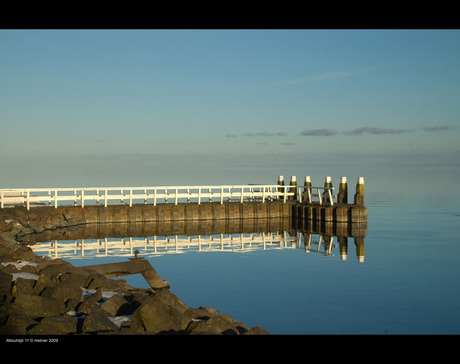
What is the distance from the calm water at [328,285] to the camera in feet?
41.0

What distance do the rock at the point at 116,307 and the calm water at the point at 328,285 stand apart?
3.42 meters

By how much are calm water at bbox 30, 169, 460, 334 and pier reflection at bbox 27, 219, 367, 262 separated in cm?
33

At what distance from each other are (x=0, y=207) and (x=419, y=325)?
83.6ft

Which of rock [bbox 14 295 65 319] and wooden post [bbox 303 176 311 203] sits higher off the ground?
wooden post [bbox 303 176 311 203]

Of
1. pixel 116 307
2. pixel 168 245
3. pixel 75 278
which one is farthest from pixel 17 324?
pixel 168 245

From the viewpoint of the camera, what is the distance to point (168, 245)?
2562cm

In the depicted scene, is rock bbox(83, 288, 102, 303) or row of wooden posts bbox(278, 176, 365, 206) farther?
row of wooden posts bbox(278, 176, 365, 206)

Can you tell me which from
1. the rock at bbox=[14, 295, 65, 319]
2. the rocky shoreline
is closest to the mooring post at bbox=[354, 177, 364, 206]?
the rocky shoreline

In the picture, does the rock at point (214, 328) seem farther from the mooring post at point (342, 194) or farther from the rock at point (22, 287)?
the mooring post at point (342, 194)

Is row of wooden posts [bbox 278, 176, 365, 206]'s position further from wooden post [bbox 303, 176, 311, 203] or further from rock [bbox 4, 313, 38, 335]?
rock [bbox 4, 313, 38, 335]

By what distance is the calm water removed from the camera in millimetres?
12492

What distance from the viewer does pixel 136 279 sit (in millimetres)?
16859
